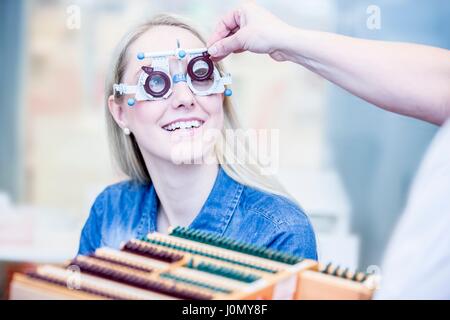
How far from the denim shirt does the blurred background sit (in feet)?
0.60

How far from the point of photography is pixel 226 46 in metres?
1.14

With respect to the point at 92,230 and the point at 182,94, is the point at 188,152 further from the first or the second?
the point at 92,230

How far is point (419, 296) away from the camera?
709mm

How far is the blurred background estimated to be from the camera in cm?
191

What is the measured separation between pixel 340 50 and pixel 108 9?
1536 mm

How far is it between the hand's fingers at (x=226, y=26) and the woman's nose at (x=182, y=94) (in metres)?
0.09

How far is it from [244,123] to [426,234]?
A: 0.97 metres

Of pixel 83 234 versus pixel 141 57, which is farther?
pixel 83 234

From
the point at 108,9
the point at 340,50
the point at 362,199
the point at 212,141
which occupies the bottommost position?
the point at 362,199

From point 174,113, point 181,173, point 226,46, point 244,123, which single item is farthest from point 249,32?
point 244,123

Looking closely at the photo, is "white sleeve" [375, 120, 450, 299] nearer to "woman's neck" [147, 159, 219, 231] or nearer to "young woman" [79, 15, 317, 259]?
"young woman" [79, 15, 317, 259]

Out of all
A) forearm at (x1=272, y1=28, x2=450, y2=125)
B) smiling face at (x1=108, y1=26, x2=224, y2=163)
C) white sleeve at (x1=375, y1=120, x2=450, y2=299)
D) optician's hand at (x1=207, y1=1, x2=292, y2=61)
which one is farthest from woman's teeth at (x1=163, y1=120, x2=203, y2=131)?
white sleeve at (x1=375, y1=120, x2=450, y2=299)
